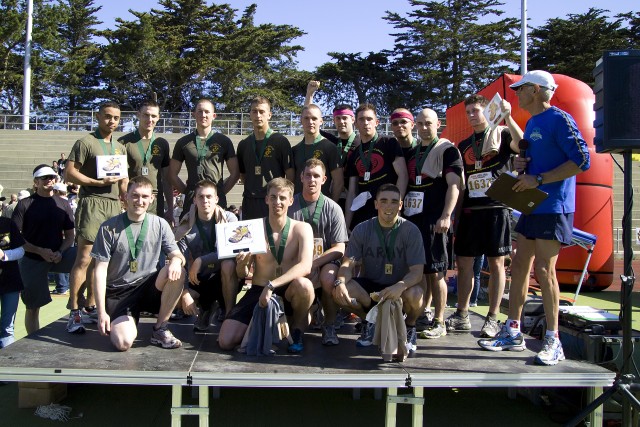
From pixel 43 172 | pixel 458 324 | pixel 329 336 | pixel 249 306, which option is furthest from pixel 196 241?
pixel 458 324

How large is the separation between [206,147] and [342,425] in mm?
2967

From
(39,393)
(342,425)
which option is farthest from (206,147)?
(342,425)

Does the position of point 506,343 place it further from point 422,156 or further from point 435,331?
point 422,156

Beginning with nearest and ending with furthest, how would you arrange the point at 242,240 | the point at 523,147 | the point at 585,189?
the point at 523,147, the point at 242,240, the point at 585,189

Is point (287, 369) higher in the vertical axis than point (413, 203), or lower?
lower

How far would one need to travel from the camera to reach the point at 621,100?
Result: 3.63 m

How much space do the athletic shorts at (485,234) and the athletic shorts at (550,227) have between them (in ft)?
2.44

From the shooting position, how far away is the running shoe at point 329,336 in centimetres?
439

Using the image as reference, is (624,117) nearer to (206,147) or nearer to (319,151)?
(319,151)

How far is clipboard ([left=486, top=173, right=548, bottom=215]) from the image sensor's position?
150 inches

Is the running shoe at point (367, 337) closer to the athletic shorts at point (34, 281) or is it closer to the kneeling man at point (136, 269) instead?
the kneeling man at point (136, 269)

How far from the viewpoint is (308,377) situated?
3.54 m

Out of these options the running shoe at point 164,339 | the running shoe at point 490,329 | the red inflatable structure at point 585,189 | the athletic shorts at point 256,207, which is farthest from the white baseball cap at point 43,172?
the red inflatable structure at point 585,189

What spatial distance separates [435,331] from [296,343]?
48.0 inches
